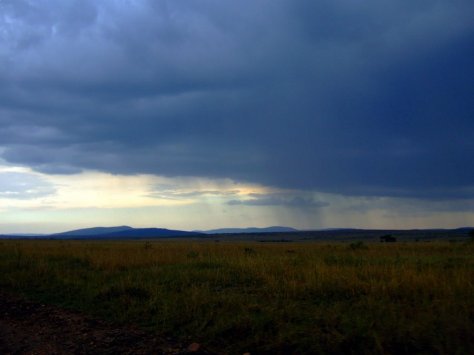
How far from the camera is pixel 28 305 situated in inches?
421

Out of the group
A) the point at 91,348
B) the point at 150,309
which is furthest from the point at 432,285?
the point at 91,348

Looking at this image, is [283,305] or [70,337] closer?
[70,337]

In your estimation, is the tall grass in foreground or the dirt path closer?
the tall grass in foreground

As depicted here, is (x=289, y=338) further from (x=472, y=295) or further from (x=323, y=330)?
(x=472, y=295)

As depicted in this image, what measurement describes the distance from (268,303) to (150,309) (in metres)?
2.50

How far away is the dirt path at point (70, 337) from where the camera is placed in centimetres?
677

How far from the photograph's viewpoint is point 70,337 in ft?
25.1

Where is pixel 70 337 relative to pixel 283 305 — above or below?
below

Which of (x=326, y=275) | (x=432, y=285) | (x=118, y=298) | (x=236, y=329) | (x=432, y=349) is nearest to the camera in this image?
(x=432, y=349)

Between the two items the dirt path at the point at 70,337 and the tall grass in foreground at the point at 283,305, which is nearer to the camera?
the tall grass in foreground at the point at 283,305

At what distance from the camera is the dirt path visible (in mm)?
6773

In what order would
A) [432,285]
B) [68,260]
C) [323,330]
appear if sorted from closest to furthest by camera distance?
[323,330] → [432,285] → [68,260]

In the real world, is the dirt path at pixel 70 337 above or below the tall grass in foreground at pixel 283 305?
below

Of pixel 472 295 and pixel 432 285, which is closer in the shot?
pixel 472 295
